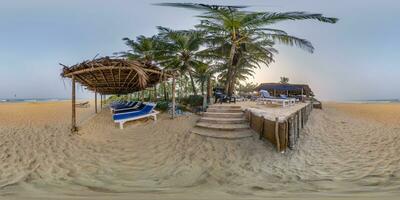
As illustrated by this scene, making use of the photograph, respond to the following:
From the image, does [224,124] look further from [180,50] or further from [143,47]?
[143,47]

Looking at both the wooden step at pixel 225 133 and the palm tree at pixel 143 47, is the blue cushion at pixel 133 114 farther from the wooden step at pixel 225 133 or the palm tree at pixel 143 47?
the palm tree at pixel 143 47

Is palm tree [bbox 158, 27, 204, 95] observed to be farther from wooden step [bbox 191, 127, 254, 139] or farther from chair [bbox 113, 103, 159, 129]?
wooden step [bbox 191, 127, 254, 139]

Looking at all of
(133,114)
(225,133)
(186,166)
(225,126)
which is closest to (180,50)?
(133,114)

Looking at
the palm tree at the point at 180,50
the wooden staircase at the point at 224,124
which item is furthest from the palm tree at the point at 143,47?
the wooden staircase at the point at 224,124

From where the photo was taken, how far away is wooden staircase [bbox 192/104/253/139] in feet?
25.9

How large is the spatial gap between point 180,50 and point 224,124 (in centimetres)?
961

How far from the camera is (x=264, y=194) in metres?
3.87

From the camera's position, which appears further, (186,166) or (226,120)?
(226,120)

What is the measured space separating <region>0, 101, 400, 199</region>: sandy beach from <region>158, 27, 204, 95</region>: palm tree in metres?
8.83

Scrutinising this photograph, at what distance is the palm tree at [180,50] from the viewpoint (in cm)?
1638

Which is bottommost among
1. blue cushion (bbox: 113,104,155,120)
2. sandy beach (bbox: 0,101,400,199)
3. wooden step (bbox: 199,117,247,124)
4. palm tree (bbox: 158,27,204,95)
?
sandy beach (bbox: 0,101,400,199)

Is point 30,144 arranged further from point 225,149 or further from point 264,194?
point 264,194

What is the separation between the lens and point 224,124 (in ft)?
28.5

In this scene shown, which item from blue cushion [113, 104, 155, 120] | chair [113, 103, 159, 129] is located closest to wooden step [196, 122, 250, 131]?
chair [113, 103, 159, 129]
